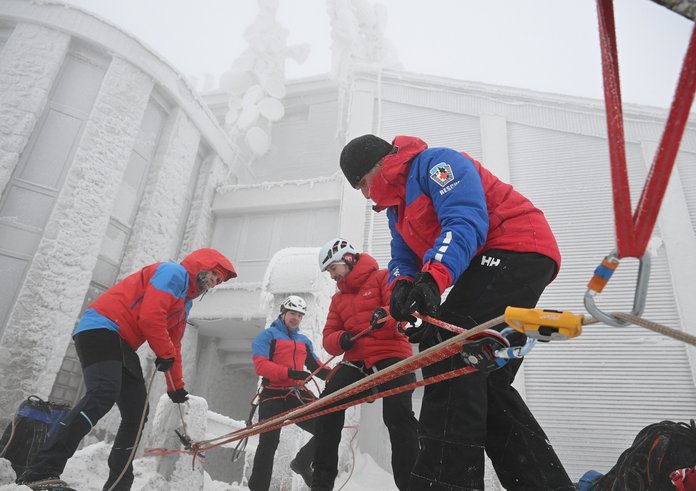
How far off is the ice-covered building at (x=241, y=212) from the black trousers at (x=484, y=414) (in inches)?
173

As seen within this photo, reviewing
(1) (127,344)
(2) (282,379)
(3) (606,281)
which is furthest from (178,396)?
(3) (606,281)

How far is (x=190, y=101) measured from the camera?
1286 cm

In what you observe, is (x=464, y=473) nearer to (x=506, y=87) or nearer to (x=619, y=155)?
(x=619, y=155)

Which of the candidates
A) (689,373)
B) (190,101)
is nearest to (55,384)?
(190,101)

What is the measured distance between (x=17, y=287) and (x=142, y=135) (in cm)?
469

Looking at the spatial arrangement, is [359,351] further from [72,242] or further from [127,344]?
[72,242]

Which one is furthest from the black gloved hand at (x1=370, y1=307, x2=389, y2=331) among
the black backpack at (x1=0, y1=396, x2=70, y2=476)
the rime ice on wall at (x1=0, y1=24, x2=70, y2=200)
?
the rime ice on wall at (x1=0, y1=24, x2=70, y2=200)

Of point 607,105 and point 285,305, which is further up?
point 285,305

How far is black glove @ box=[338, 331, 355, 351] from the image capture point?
349cm

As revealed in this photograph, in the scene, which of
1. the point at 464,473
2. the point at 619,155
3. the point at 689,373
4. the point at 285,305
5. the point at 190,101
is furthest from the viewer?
the point at 190,101

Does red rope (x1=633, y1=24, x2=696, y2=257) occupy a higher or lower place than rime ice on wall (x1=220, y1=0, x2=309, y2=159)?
lower

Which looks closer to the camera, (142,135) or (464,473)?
(464,473)

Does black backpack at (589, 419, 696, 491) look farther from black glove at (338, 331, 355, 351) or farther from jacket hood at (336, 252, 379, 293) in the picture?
jacket hood at (336, 252, 379, 293)

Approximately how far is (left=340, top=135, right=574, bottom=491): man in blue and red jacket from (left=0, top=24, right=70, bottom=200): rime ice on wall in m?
9.80
